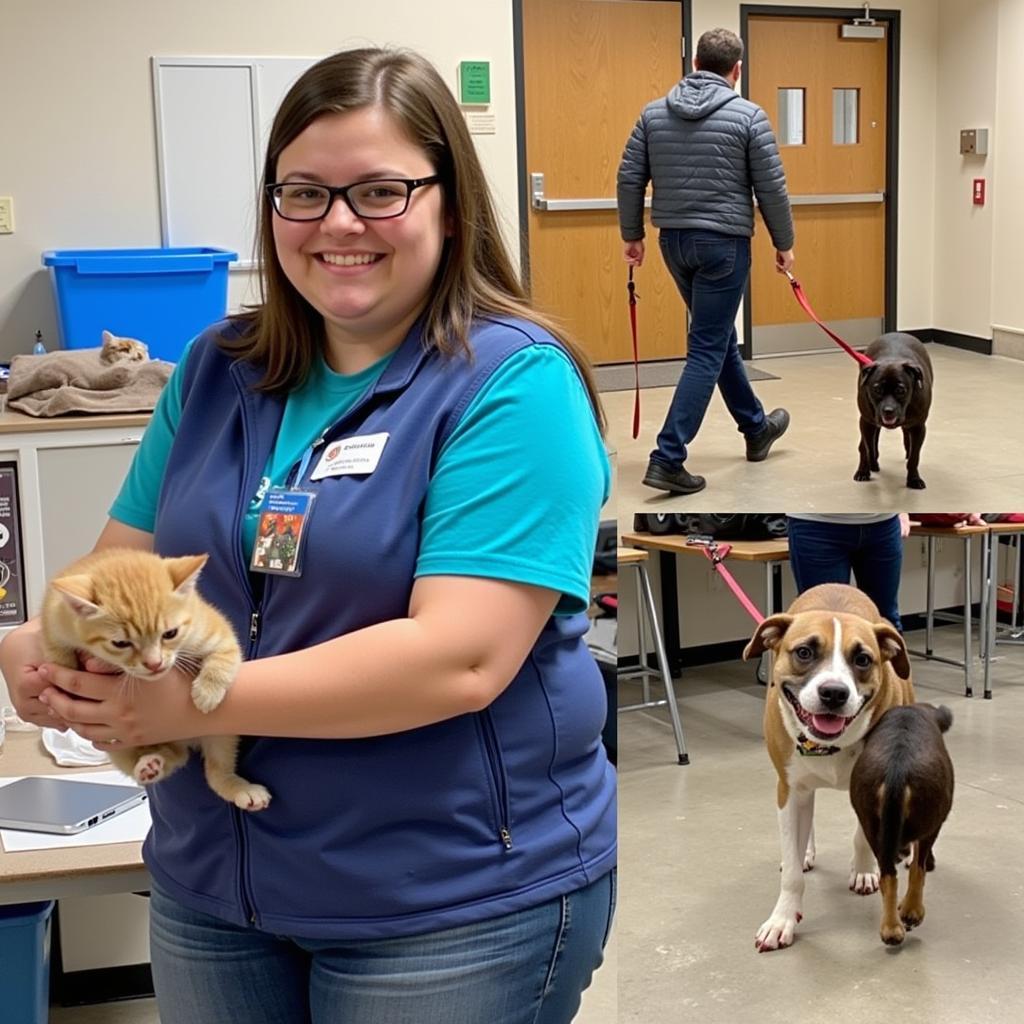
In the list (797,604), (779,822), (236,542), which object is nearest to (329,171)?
(236,542)

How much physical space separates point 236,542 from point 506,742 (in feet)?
0.87

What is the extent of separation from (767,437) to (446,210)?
13.8 ft

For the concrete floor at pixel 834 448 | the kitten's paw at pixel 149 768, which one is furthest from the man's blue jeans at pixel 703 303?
the kitten's paw at pixel 149 768

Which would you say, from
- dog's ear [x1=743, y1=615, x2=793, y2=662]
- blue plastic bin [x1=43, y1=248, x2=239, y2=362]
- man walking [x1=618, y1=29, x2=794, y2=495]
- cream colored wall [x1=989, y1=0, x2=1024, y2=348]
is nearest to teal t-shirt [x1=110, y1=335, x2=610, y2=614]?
dog's ear [x1=743, y1=615, x2=793, y2=662]

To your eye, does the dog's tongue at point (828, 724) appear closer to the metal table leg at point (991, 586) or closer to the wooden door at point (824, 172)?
the metal table leg at point (991, 586)

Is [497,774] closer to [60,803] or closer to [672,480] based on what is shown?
[60,803]

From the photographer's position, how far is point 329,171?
1074 millimetres

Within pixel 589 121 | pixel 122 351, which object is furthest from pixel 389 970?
pixel 589 121

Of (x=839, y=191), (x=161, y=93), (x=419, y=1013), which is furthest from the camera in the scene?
(x=839, y=191)

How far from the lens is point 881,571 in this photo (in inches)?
64.5

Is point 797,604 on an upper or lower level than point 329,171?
lower

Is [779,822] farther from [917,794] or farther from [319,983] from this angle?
[319,983]

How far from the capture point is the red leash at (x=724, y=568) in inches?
64.7

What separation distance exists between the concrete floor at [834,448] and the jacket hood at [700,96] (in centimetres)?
113
